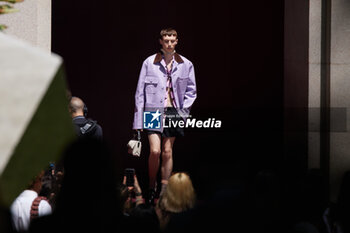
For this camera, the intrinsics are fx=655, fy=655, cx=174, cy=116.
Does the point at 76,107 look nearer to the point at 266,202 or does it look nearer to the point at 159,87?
the point at 159,87

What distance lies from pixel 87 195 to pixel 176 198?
3.41 m

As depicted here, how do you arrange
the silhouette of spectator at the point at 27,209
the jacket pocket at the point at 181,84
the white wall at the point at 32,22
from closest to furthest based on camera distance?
Result: the silhouette of spectator at the point at 27,209 < the white wall at the point at 32,22 < the jacket pocket at the point at 181,84

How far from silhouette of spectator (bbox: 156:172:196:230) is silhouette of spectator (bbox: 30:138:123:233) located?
3292 mm

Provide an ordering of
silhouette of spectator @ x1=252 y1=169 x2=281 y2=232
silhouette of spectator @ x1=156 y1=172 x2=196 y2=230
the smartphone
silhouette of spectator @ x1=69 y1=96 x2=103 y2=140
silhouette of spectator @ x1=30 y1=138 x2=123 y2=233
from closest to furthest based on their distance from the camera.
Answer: silhouette of spectator @ x1=30 y1=138 x2=123 y2=233
silhouette of spectator @ x1=252 y1=169 x2=281 y2=232
silhouette of spectator @ x1=156 y1=172 x2=196 y2=230
silhouette of spectator @ x1=69 y1=96 x2=103 y2=140
the smartphone

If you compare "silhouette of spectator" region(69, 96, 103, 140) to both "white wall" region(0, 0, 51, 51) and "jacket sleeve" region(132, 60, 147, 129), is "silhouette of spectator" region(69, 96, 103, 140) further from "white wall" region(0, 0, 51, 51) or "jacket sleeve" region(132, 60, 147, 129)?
"white wall" region(0, 0, 51, 51)

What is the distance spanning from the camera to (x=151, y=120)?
8617 mm

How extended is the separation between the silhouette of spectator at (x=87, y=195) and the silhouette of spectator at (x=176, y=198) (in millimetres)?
3292

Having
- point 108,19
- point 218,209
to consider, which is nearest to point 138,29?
point 108,19

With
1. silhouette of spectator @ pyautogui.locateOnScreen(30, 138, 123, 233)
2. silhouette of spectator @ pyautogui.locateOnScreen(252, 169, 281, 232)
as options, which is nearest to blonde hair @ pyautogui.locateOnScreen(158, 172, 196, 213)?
silhouette of spectator @ pyautogui.locateOnScreen(252, 169, 281, 232)

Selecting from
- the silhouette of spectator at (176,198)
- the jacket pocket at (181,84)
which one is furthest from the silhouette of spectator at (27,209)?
the jacket pocket at (181,84)

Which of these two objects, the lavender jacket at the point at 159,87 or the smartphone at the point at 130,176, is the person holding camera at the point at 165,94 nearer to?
the lavender jacket at the point at 159,87

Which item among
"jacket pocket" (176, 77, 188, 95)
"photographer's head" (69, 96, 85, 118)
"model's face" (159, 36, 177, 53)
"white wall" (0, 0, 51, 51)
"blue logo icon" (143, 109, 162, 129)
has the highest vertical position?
"white wall" (0, 0, 51, 51)

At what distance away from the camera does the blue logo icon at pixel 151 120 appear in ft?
28.2

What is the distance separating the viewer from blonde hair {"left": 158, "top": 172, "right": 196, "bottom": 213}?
5449mm
